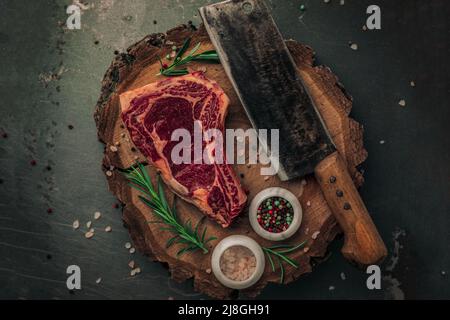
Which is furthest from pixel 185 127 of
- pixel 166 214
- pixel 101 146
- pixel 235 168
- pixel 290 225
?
pixel 290 225

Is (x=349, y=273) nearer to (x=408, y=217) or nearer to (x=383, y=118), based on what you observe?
(x=408, y=217)

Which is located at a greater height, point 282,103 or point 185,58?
point 185,58

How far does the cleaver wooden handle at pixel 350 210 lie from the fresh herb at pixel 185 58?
81 centimetres

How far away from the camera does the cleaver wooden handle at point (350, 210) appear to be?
2973 mm

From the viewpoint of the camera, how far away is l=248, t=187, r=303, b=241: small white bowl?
118 inches

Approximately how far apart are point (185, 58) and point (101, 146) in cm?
73

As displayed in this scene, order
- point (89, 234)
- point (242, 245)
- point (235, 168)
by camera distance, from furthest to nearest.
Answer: point (89, 234)
point (235, 168)
point (242, 245)

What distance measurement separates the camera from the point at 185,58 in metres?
3.07

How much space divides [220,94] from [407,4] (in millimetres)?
1315

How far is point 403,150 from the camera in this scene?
339cm

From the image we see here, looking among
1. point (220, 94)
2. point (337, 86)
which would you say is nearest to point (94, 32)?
point (220, 94)

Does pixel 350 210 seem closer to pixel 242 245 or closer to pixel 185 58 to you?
pixel 242 245

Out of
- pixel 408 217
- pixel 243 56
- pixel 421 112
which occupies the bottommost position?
pixel 408 217

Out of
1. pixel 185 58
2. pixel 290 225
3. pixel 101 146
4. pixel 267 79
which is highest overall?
pixel 185 58
